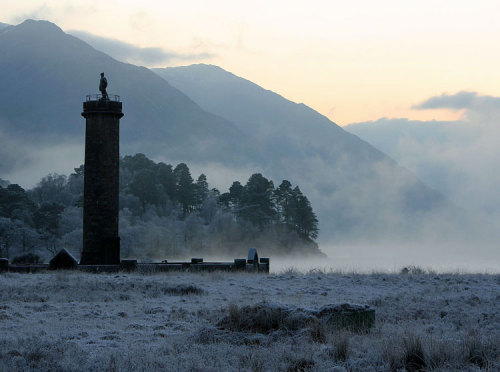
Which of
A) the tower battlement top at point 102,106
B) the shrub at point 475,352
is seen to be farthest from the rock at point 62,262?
the shrub at point 475,352

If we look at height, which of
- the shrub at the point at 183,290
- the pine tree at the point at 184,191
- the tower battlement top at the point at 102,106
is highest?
the pine tree at the point at 184,191

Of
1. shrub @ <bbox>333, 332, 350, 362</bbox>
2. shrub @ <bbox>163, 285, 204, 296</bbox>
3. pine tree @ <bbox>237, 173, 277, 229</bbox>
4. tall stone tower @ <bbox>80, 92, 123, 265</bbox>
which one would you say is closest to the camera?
shrub @ <bbox>333, 332, 350, 362</bbox>

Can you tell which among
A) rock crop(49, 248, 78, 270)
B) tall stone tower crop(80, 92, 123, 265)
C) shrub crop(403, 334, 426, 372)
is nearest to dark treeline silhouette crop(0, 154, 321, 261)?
tall stone tower crop(80, 92, 123, 265)

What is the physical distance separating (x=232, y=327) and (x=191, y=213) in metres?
103

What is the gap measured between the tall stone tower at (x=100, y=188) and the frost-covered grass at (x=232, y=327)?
32.7 ft

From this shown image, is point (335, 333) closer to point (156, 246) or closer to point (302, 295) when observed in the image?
point (302, 295)

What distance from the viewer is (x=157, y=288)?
26141mm

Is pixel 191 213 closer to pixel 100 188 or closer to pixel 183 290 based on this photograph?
pixel 100 188

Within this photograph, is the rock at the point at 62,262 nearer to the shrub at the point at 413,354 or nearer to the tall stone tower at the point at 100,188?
the tall stone tower at the point at 100,188

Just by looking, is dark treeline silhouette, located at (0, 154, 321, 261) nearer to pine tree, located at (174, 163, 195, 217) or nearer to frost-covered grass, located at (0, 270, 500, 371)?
pine tree, located at (174, 163, 195, 217)

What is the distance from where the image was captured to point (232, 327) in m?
15.0

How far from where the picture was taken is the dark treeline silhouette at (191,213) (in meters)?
102

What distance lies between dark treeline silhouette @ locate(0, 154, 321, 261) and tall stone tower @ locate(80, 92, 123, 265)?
2080 inches

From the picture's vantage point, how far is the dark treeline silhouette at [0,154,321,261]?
10244 centimetres
